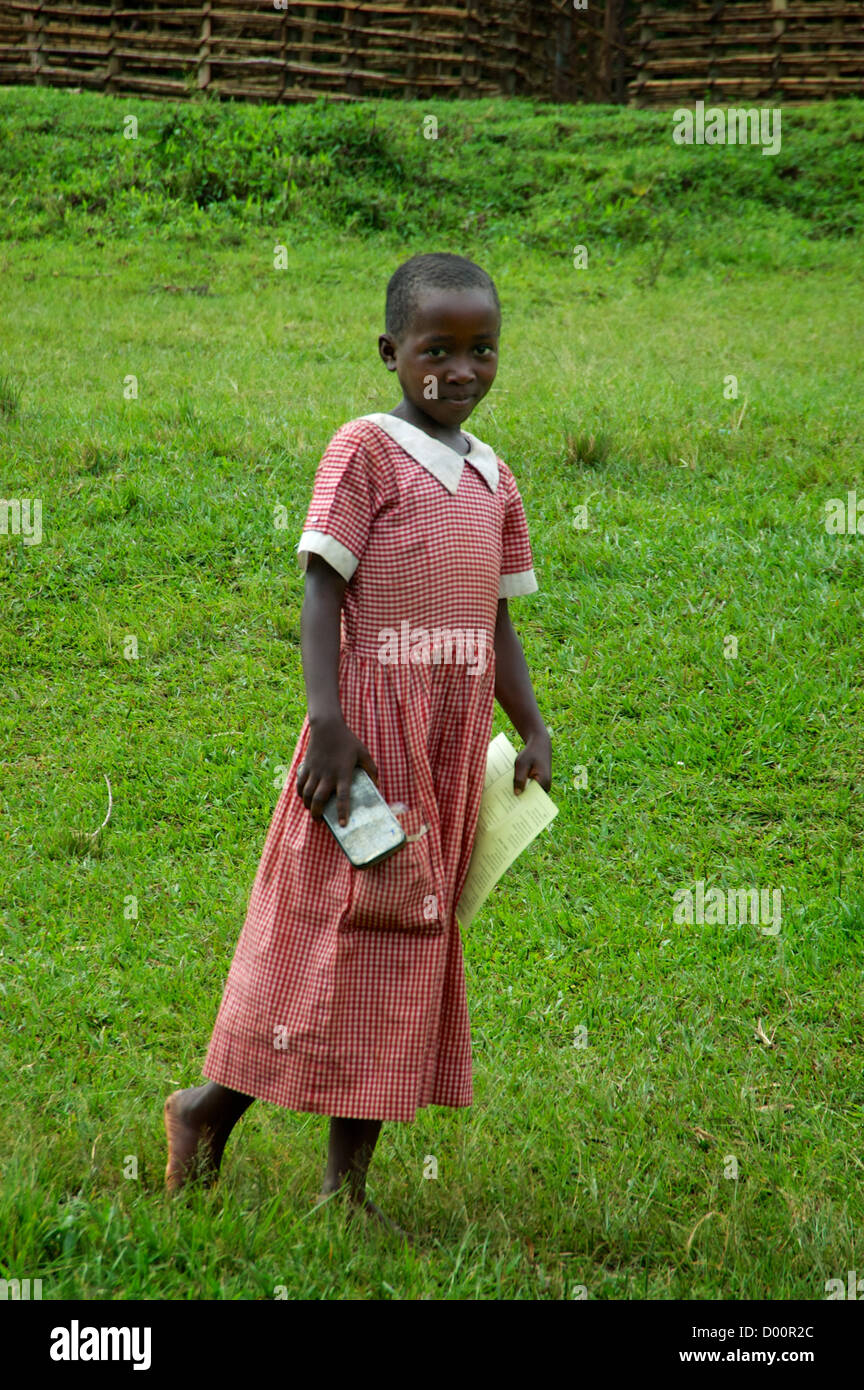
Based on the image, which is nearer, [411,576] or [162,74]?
[411,576]

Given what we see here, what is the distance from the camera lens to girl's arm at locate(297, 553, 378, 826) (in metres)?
2.04

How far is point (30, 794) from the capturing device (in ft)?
13.2

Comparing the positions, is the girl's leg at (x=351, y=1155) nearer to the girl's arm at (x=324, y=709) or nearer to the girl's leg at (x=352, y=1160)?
the girl's leg at (x=352, y=1160)

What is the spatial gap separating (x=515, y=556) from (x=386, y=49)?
1831 cm

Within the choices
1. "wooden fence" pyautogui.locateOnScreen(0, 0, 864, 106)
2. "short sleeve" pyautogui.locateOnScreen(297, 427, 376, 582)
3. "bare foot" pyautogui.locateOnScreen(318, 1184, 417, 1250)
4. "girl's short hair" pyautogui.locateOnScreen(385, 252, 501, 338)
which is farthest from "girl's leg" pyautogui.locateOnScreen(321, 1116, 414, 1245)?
"wooden fence" pyautogui.locateOnScreen(0, 0, 864, 106)

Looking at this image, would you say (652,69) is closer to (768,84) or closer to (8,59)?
(768,84)

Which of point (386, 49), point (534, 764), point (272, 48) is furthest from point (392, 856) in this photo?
point (386, 49)

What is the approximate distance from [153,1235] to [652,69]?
18.9 m

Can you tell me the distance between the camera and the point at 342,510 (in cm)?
212

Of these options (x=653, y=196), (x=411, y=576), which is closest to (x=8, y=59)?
(x=653, y=196)

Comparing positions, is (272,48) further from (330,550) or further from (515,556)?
(330,550)

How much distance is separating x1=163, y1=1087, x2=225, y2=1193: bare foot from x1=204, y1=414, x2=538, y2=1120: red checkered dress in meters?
0.14

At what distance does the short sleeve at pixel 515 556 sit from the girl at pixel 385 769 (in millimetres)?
165

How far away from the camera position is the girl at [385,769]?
6.97 ft
